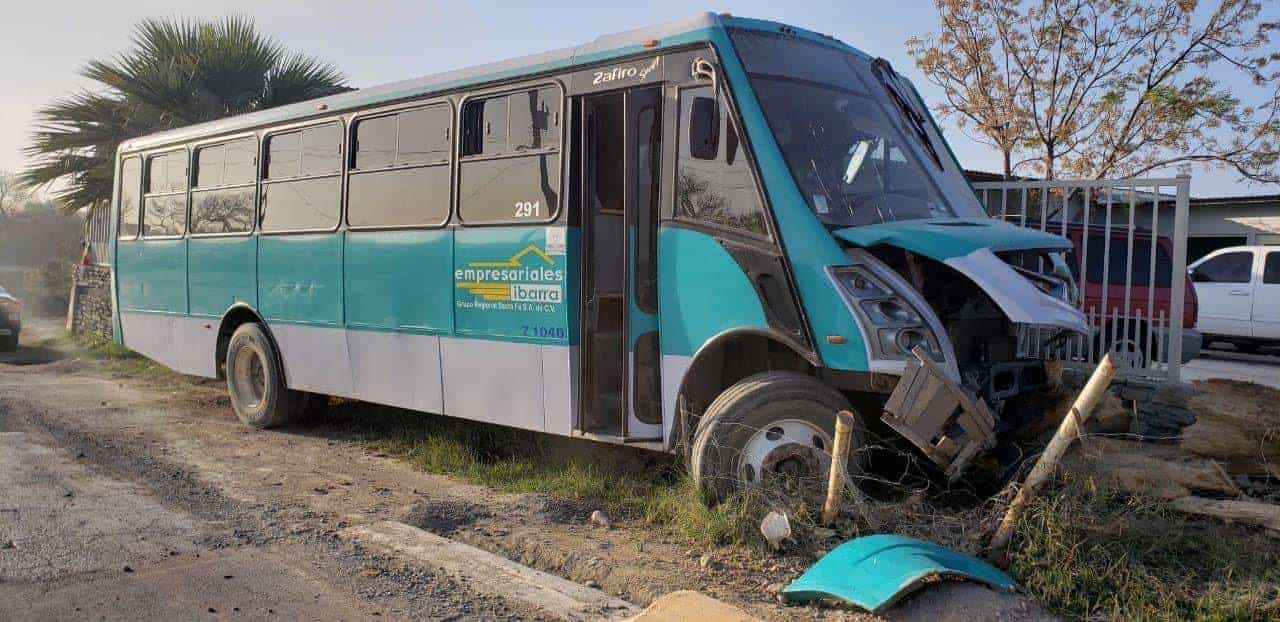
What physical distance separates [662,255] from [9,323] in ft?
47.5

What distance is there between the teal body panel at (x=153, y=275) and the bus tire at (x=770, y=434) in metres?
7.41

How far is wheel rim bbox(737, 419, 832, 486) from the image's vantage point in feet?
18.3

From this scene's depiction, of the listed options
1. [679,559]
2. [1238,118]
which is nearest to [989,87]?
[1238,118]

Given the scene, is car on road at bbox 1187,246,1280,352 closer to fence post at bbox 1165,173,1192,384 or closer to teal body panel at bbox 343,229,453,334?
fence post at bbox 1165,173,1192,384

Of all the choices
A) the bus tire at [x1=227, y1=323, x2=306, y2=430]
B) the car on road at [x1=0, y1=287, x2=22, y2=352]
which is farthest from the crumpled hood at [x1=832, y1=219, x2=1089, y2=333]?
the car on road at [x1=0, y1=287, x2=22, y2=352]

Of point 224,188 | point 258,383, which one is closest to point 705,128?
point 258,383

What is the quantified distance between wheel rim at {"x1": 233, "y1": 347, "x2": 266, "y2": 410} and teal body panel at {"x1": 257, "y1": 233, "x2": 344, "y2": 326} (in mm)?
610

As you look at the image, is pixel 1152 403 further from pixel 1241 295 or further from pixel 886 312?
pixel 1241 295

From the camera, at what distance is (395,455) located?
8414 millimetres

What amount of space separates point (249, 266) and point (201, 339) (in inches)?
50.5

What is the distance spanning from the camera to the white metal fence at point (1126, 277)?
24.0 feet

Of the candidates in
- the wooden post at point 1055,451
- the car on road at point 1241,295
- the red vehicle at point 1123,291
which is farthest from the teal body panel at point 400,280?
the car on road at point 1241,295

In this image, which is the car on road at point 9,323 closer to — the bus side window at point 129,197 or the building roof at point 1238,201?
the bus side window at point 129,197

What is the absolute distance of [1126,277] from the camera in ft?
28.2
